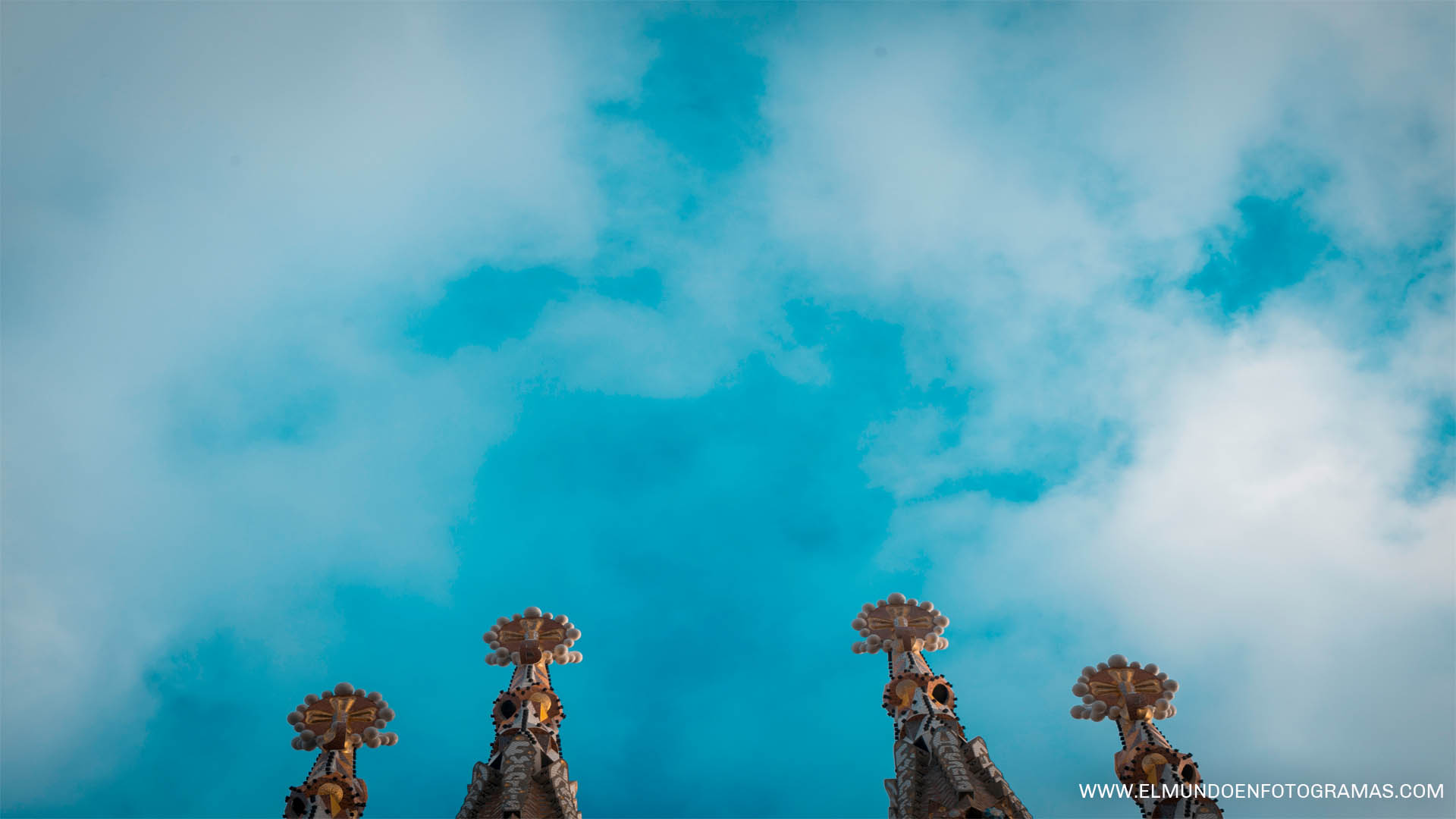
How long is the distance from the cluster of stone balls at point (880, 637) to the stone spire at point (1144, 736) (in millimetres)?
3760

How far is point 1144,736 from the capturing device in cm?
2178

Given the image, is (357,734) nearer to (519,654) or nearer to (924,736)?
(519,654)

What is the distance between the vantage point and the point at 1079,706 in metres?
22.8

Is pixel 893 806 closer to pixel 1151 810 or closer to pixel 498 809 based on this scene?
pixel 1151 810

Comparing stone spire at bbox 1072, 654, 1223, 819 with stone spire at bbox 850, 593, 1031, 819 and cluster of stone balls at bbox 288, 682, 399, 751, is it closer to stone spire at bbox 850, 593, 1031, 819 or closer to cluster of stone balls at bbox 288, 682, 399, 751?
stone spire at bbox 850, 593, 1031, 819

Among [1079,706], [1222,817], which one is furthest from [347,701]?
[1222,817]

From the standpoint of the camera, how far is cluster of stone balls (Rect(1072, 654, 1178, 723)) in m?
22.5

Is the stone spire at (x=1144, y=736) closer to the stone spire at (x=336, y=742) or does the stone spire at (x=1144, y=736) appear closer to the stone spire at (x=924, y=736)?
the stone spire at (x=924, y=736)

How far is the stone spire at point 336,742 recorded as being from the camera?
21.6 metres

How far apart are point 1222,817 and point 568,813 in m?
14.1

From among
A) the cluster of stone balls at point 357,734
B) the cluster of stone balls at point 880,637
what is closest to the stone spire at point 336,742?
the cluster of stone balls at point 357,734

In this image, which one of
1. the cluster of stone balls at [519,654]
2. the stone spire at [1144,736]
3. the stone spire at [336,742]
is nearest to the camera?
the stone spire at [1144,736]

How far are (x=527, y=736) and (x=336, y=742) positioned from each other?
4.56 metres

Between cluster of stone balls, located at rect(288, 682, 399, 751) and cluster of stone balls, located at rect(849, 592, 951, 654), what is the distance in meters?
11.9
